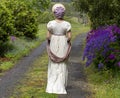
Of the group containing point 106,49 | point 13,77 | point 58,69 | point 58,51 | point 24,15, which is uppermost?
point 58,51

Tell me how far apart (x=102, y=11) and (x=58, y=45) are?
32.4 feet

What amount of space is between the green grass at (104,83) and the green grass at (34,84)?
1511 mm

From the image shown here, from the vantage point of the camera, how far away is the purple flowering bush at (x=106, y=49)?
14.4 meters

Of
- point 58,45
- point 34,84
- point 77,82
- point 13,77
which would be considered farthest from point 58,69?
point 13,77

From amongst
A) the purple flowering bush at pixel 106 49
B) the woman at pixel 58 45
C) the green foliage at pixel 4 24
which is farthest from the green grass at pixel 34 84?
the green foliage at pixel 4 24

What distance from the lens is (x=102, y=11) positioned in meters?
20.3

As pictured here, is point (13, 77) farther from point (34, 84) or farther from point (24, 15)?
point (24, 15)

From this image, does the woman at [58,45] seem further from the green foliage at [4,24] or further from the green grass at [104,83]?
the green foliage at [4,24]

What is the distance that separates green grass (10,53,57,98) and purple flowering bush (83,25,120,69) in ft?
6.66

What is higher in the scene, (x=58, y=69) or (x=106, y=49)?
(x=58, y=69)

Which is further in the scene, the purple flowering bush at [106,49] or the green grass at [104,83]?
the purple flowering bush at [106,49]

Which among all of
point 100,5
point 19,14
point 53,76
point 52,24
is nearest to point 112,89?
point 53,76

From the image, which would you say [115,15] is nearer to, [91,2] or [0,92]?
[91,2]

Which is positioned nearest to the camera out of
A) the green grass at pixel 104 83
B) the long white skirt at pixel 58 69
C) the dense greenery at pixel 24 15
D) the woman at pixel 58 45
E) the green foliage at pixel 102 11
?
the woman at pixel 58 45
